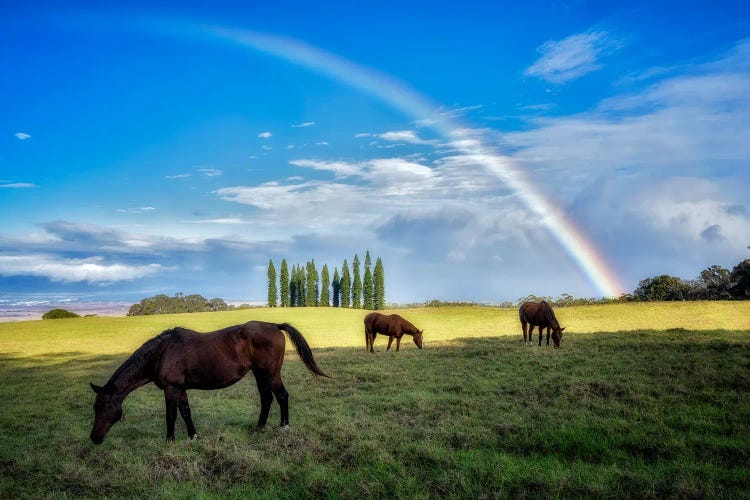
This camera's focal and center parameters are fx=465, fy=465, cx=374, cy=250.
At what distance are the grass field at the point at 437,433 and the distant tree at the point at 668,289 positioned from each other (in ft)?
149

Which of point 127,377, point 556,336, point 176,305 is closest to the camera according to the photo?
point 127,377

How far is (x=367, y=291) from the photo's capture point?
323ft

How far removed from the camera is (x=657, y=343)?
18.4m

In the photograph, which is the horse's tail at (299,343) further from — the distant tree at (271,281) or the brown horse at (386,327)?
the distant tree at (271,281)

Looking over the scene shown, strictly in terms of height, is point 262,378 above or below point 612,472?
above

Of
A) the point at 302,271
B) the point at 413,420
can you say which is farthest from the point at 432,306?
the point at 413,420

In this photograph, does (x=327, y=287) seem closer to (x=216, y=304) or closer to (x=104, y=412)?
(x=216, y=304)

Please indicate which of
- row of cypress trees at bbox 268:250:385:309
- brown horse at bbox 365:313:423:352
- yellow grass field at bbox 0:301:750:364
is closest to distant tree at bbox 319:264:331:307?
row of cypress trees at bbox 268:250:385:309

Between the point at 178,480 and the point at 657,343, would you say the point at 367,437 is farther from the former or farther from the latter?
the point at 657,343

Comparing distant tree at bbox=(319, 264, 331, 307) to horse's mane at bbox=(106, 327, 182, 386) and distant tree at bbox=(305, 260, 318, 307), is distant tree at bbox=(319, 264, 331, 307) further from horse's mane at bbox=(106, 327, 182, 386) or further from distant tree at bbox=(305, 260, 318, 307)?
horse's mane at bbox=(106, 327, 182, 386)

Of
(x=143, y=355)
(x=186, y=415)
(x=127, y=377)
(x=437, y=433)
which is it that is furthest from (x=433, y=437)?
(x=127, y=377)

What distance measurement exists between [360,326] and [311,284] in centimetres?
5488

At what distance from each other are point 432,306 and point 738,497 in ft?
202

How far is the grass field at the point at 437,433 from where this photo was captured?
20.8ft
